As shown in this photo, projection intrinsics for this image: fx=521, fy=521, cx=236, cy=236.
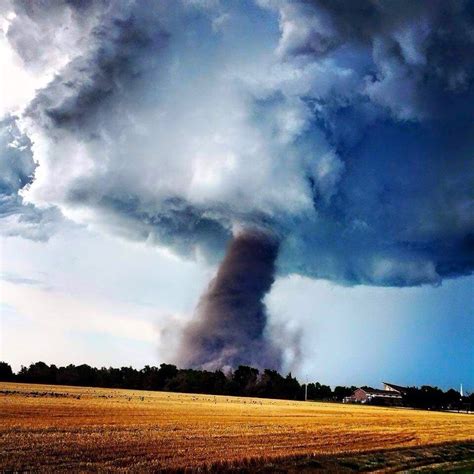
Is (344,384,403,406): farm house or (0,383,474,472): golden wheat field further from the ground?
(0,383,474,472): golden wheat field

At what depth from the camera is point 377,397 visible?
15475cm

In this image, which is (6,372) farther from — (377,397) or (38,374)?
(377,397)

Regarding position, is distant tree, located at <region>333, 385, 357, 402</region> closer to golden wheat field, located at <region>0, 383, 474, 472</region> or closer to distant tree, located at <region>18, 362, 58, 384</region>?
distant tree, located at <region>18, 362, 58, 384</region>

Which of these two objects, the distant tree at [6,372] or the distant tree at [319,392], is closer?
the distant tree at [6,372]

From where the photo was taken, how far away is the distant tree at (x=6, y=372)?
153250mm

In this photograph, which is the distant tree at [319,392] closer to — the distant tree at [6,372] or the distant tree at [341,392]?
the distant tree at [341,392]

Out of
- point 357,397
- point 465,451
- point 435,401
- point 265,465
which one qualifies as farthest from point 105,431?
point 357,397

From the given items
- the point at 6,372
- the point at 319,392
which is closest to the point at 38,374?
the point at 6,372

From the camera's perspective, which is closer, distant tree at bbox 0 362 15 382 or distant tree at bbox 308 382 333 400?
distant tree at bbox 0 362 15 382

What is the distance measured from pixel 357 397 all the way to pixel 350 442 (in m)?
148

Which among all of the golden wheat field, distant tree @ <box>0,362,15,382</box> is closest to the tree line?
distant tree @ <box>0,362,15,382</box>

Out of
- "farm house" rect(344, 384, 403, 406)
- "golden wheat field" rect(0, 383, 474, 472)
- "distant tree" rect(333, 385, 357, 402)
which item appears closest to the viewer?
"golden wheat field" rect(0, 383, 474, 472)

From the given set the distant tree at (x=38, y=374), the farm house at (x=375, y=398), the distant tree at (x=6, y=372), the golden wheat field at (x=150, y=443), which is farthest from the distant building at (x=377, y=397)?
the golden wheat field at (x=150, y=443)

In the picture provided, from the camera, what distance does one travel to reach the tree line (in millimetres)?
156375
